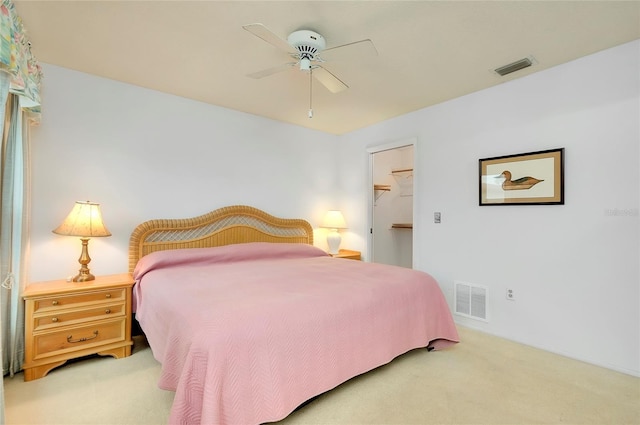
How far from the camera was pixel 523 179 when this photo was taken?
2.85m

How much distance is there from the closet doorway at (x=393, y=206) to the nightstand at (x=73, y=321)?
3351 millimetres

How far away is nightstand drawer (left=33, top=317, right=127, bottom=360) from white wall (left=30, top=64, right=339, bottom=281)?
25.9 inches

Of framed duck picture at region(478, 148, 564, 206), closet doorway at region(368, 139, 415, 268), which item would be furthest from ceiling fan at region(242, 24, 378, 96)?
closet doorway at region(368, 139, 415, 268)

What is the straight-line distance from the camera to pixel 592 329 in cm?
246

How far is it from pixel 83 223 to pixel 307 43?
2.26m

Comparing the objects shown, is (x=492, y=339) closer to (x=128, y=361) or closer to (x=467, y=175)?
(x=467, y=175)

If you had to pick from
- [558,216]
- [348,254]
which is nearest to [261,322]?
[558,216]

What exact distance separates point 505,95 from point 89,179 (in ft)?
13.4

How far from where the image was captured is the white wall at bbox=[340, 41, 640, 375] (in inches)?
92.0

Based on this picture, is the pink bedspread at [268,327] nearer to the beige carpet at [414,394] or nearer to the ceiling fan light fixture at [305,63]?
the beige carpet at [414,394]

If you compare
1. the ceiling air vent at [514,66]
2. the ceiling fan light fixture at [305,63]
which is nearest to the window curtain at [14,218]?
the ceiling fan light fixture at [305,63]

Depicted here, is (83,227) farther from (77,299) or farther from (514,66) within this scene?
(514,66)

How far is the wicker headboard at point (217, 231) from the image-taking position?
3.07m

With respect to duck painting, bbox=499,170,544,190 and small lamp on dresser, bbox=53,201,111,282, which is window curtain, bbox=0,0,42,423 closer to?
small lamp on dresser, bbox=53,201,111,282
